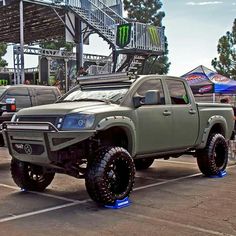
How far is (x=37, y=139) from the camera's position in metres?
6.19

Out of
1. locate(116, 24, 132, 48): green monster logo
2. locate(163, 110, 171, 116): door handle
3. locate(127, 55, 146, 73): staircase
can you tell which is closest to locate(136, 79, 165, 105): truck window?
locate(163, 110, 171, 116): door handle

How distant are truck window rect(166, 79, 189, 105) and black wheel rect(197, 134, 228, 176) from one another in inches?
40.8

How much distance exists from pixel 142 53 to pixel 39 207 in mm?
16895

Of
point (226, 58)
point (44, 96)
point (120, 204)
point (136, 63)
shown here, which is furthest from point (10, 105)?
point (226, 58)

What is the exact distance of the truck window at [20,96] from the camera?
1100 centimetres

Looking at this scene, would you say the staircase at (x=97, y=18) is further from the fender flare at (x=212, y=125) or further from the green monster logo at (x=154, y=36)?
the fender flare at (x=212, y=125)

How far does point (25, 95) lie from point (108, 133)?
5.23 meters

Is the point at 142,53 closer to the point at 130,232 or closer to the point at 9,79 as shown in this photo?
the point at 9,79

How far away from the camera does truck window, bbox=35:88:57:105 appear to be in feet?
38.0

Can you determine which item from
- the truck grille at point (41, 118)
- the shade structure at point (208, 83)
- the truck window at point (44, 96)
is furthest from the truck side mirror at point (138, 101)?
the shade structure at point (208, 83)

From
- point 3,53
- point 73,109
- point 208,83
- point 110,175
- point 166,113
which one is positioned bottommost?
point 110,175

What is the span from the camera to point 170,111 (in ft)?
24.8

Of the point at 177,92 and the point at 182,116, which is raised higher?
the point at 177,92

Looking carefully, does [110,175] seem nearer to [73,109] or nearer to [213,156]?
[73,109]
